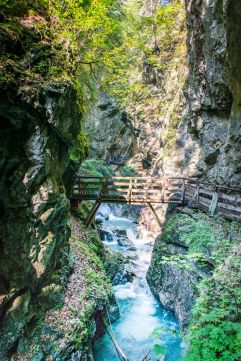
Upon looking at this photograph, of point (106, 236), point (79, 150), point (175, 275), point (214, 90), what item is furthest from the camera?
point (106, 236)

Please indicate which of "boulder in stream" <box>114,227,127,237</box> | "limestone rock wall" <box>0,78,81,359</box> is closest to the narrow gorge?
"limestone rock wall" <box>0,78,81,359</box>

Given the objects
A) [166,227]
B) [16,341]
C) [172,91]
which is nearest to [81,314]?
[16,341]

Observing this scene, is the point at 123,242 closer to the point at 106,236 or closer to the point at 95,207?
the point at 106,236

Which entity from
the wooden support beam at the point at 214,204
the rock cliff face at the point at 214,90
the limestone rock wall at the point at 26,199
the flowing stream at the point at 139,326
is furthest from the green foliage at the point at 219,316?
the rock cliff face at the point at 214,90

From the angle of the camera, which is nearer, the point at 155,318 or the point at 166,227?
the point at 155,318

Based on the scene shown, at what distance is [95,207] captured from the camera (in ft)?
44.6

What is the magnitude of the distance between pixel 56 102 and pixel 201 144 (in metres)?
10.2

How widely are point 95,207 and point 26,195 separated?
764cm

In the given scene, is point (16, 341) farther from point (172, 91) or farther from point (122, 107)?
point (122, 107)

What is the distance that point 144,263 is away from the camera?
16344 millimetres

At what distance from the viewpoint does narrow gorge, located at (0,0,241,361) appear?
573 centimetres

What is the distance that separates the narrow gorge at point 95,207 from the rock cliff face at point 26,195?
1.0 inches

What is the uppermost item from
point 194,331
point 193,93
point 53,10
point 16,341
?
point 53,10

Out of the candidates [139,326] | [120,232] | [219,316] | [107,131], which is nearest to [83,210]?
[139,326]
